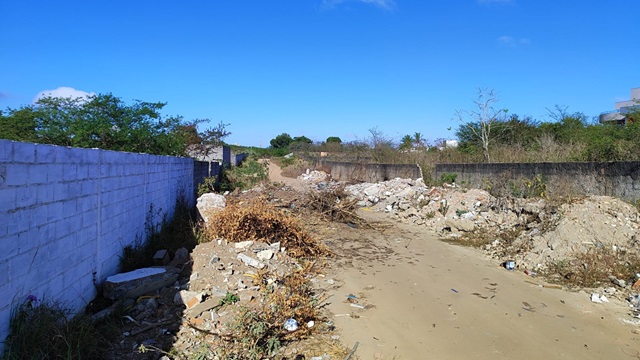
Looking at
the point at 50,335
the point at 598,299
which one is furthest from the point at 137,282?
the point at 598,299

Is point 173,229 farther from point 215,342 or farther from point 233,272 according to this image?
point 215,342

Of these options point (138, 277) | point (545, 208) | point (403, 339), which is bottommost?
point (403, 339)

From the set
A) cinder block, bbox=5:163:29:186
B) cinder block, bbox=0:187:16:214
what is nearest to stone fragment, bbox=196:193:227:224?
cinder block, bbox=5:163:29:186

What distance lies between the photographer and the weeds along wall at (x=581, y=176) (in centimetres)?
726

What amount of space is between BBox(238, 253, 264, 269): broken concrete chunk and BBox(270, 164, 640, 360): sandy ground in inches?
40.1

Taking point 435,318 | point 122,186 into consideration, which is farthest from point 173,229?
point 435,318

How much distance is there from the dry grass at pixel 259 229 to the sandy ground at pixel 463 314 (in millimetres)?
682

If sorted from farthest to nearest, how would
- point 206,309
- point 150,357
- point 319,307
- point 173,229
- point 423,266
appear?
point 173,229 → point 423,266 → point 319,307 → point 206,309 → point 150,357

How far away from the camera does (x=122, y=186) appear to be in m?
5.21

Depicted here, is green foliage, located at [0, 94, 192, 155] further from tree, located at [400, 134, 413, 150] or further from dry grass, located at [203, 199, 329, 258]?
tree, located at [400, 134, 413, 150]

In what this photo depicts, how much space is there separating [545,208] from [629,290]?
2970 millimetres

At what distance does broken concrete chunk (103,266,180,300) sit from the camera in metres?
4.18

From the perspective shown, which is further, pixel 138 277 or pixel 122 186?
pixel 122 186

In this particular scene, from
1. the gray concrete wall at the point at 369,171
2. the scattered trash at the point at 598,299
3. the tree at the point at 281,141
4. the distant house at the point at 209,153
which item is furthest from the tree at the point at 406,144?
the tree at the point at 281,141
